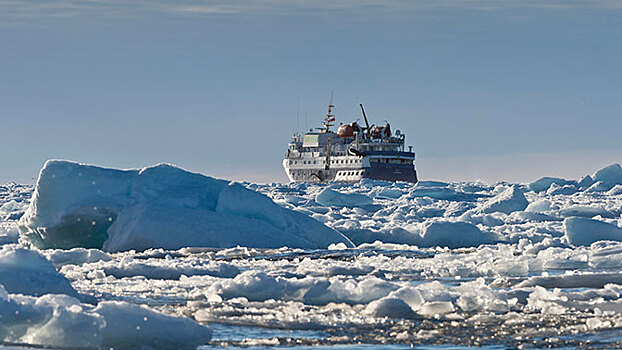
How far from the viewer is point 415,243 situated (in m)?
16.7

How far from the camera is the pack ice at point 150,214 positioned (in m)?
14.3

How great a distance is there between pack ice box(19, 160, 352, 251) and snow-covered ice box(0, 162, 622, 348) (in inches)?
0.9

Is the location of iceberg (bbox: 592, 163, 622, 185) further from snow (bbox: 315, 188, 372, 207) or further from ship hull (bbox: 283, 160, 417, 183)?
ship hull (bbox: 283, 160, 417, 183)

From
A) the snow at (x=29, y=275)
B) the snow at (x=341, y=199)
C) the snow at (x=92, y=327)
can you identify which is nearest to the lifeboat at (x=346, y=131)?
the snow at (x=341, y=199)

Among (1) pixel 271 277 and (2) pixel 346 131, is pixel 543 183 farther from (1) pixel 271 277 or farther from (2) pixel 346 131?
(1) pixel 271 277

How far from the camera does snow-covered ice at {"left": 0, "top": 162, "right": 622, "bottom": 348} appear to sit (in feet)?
20.2

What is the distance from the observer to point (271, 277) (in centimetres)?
876

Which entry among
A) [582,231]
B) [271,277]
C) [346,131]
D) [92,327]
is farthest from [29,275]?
[346,131]

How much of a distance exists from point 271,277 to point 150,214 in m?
6.03

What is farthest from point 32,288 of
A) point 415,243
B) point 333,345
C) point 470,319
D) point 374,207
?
point 374,207

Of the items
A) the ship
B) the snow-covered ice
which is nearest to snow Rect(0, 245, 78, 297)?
the snow-covered ice

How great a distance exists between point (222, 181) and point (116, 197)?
6.52 feet

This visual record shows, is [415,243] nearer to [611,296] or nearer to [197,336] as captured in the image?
[611,296]

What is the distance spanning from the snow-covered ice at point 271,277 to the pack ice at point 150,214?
2 centimetres
